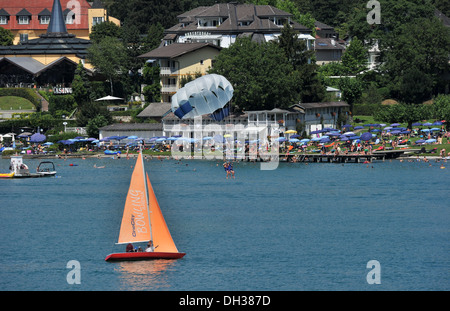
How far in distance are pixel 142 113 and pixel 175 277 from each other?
8471 centimetres

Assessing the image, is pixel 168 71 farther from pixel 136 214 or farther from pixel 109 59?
pixel 136 214

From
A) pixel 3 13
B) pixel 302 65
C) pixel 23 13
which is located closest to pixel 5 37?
pixel 3 13

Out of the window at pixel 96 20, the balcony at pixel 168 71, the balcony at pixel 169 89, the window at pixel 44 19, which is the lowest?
the balcony at pixel 169 89

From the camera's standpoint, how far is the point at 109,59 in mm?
157000

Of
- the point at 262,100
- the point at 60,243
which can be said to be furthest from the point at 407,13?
the point at 60,243

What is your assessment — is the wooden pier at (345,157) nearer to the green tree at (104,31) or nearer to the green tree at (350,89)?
the green tree at (350,89)

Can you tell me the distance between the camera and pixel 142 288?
54.3m

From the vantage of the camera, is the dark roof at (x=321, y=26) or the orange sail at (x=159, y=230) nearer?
the orange sail at (x=159, y=230)

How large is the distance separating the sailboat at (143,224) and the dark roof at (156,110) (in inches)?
3042

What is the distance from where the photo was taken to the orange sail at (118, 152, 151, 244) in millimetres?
56969

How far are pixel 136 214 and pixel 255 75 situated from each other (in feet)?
→ 236

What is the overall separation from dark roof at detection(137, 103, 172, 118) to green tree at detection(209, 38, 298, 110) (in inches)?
452

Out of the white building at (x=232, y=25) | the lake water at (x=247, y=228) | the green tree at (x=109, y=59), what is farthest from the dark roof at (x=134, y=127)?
the white building at (x=232, y=25)

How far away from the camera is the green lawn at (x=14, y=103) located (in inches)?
5773
